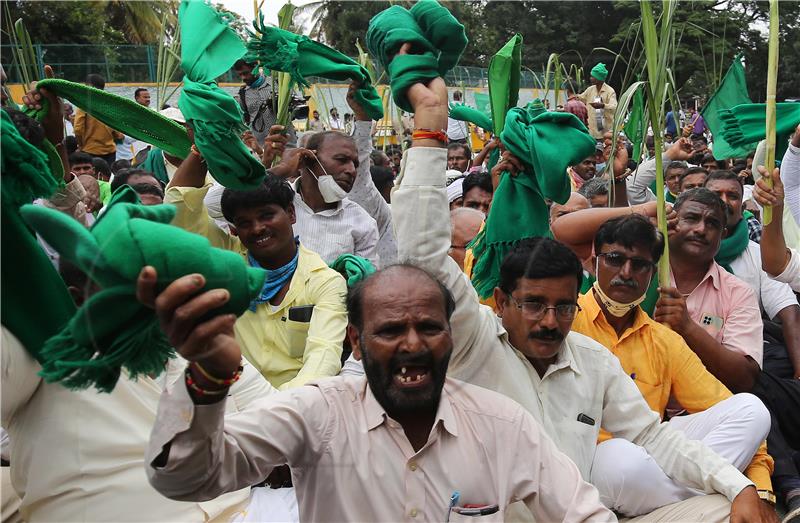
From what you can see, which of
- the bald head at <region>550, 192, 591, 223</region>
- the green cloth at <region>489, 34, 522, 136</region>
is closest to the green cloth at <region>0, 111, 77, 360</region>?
the green cloth at <region>489, 34, 522, 136</region>

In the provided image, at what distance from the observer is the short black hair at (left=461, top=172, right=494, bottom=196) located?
18.2 feet

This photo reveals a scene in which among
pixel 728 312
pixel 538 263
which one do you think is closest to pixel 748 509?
pixel 538 263

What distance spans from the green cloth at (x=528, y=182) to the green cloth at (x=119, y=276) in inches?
66.9

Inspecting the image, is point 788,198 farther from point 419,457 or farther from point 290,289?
point 419,457

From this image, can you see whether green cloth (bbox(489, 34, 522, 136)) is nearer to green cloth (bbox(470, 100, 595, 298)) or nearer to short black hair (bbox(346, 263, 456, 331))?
green cloth (bbox(470, 100, 595, 298))

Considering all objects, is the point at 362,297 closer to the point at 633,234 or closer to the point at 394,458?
the point at 394,458

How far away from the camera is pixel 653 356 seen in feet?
10.8

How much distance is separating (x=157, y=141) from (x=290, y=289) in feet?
2.81

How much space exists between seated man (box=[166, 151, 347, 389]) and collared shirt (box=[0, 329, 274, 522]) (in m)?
0.80

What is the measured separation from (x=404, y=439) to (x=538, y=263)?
3.09 ft

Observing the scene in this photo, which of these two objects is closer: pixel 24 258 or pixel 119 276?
pixel 119 276

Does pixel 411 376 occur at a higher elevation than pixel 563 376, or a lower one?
Result: higher

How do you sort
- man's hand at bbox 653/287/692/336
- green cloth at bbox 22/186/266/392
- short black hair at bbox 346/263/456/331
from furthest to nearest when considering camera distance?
man's hand at bbox 653/287/692/336
short black hair at bbox 346/263/456/331
green cloth at bbox 22/186/266/392

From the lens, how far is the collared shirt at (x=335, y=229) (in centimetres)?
426
